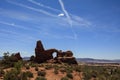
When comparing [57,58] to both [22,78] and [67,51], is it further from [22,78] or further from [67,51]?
[22,78]

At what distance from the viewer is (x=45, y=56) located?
65.1 metres

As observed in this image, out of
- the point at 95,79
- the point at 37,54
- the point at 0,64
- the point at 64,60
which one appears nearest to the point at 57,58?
the point at 64,60

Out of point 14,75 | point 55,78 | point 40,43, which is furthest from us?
point 40,43

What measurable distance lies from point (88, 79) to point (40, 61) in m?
39.1

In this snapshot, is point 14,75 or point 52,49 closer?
point 14,75

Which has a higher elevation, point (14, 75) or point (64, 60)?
point (64, 60)

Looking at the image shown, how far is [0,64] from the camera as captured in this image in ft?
124

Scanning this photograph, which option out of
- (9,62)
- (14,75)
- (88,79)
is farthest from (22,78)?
(9,62)

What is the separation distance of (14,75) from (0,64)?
16868 millimetres

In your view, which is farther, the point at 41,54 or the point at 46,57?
the point at 46,57

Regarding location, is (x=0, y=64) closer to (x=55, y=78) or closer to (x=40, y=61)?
(x=55, y=78)

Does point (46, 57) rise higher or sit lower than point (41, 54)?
lower

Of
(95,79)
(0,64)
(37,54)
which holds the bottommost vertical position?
(95,79)

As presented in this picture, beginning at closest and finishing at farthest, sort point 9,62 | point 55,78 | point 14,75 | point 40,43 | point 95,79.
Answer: point 14,75 < point 55,78 < point 95,79 < point 9,62 < point 40,43
